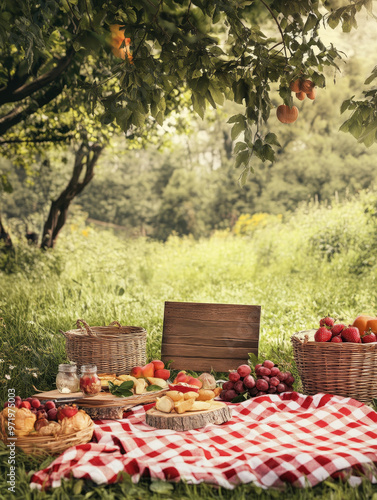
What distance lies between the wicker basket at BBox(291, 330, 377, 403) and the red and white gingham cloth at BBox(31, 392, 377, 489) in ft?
0.55

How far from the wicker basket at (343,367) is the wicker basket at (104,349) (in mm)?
1230

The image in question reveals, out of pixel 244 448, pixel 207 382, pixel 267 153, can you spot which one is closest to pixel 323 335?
pixel 207 382

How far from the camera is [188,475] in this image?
2639 mm

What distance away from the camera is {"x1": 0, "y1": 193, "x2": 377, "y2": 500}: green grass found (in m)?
2.88

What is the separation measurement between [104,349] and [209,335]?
3.34 ft

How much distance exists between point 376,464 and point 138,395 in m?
1.51

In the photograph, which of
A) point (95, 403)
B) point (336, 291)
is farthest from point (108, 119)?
point (336, 291)

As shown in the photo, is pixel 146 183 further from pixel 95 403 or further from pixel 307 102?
pixel 95 403

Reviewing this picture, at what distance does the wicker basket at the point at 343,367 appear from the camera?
384 cm

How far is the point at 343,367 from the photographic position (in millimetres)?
3852

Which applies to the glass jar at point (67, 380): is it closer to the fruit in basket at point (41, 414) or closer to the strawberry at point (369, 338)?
the fruit in basket at point (41, 414)

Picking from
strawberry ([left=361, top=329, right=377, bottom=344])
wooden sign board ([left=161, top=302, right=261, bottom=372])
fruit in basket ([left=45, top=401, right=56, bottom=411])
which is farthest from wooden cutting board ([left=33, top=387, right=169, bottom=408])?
strawberry ([left=361, top=329, right=377, bottom=344])

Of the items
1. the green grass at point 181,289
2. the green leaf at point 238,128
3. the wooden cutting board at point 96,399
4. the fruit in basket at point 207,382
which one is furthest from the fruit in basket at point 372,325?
the green leaf at point 238,128

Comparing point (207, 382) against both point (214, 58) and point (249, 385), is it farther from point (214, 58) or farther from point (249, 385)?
point (214, 58)
